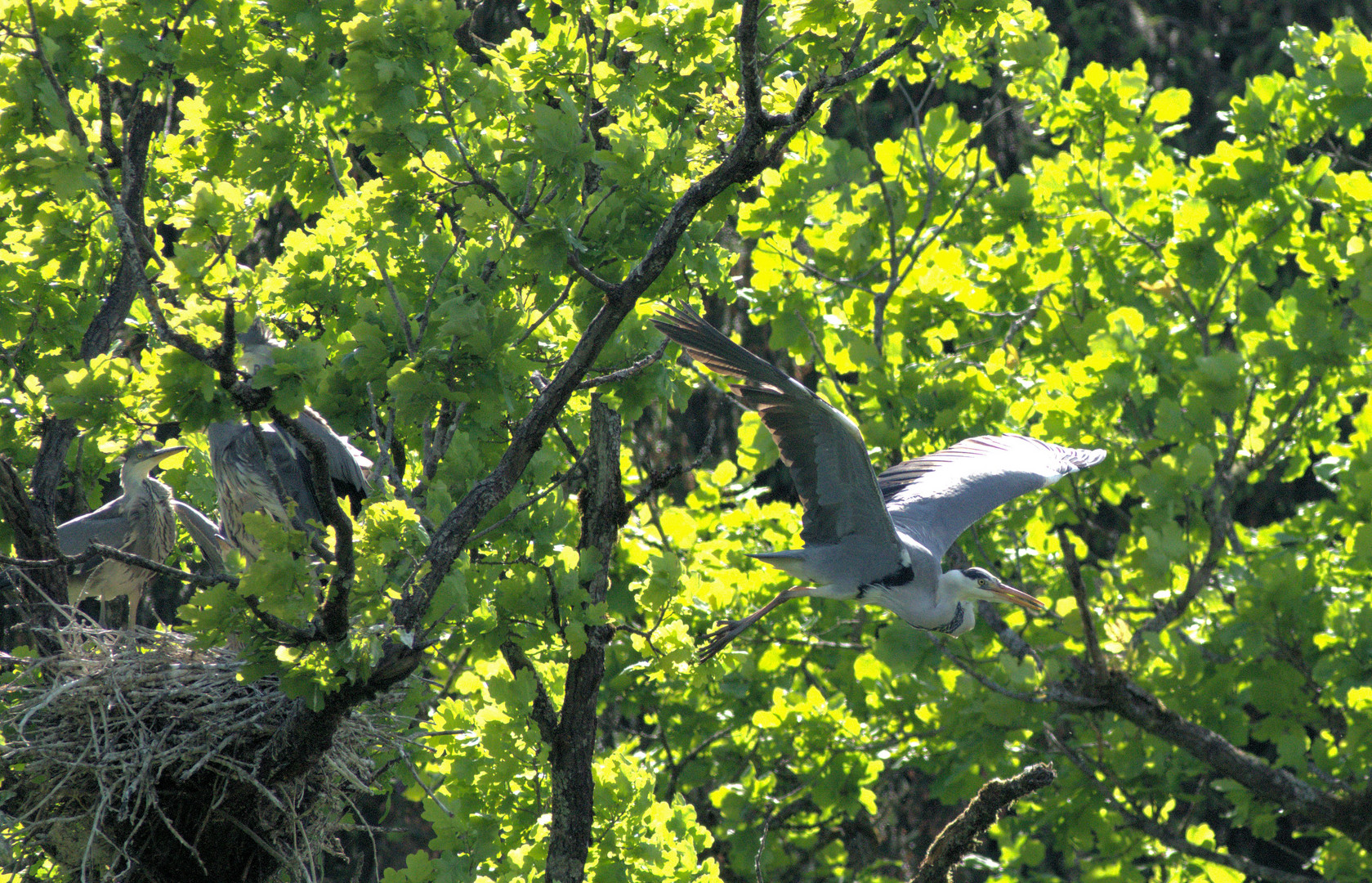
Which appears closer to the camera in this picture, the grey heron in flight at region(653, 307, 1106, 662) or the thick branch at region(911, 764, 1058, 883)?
the thick branch at region(911, 764, 1058, 883)

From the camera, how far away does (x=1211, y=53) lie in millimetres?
12328

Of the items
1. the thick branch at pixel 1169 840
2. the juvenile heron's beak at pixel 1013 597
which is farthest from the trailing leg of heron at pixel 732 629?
the thick branch at pixel 1169 840

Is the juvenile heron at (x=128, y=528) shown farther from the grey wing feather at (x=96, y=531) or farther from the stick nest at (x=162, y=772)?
the stick nest at (x=162, y=772)

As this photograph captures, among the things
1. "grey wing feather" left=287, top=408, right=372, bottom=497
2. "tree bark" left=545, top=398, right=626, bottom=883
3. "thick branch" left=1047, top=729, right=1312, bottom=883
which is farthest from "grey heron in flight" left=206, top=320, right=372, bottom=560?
"thick branch" left=1047, top=729, right=1312, bottom=883

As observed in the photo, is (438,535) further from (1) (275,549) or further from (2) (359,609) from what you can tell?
(1) (275,549)

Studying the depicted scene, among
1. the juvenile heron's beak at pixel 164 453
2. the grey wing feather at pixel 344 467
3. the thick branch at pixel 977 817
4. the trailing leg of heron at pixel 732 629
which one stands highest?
the juvenile heron's beak at pixel 164 453

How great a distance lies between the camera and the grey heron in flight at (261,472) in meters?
5.27

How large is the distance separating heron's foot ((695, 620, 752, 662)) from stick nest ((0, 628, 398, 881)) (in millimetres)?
1590

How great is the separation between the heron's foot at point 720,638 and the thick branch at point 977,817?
129 cm

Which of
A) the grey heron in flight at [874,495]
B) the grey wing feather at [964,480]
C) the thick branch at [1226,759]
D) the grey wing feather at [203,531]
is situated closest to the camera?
the grey heron in flight at [874,495]

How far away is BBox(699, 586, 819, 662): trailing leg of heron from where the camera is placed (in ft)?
19.0

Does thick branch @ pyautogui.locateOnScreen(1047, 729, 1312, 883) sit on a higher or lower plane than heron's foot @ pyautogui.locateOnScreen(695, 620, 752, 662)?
lower

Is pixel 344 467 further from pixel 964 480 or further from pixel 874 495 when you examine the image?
pixel 964 480

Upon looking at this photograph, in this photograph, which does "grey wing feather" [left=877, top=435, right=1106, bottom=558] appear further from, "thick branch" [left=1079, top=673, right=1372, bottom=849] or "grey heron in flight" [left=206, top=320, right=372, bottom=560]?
"grey heron in flight" [left=206, top=320, right=372, bottom=560]
